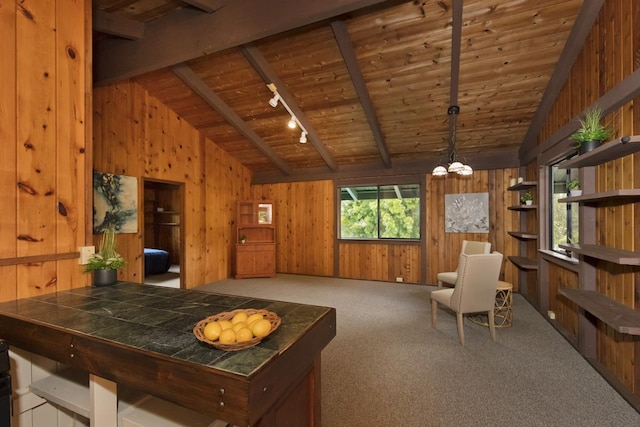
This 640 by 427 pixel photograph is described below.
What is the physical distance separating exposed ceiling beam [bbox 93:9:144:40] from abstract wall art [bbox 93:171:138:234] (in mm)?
1851

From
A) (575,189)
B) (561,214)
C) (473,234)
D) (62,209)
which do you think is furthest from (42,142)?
(473,234)

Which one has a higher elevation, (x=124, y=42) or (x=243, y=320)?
(x=124, y=42)

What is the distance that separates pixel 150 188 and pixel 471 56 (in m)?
8.08

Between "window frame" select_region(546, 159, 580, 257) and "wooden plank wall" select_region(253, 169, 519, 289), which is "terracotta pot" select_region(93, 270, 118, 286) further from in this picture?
"wooden plank wall" select_region(253, 169, 519, 289)

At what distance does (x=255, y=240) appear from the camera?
6578 mm

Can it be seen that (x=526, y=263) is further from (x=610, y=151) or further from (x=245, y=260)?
(x=245, y=260)

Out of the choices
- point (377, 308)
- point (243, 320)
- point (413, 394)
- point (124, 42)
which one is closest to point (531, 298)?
point (377, 308)

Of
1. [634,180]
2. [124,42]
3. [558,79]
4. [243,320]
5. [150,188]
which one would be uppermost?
[124,42]

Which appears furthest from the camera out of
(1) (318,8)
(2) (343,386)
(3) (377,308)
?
(3) (377,308)

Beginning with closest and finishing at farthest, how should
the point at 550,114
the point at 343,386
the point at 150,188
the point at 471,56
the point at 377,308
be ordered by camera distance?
the point at 343,386, the point at 471,56, the point at 550,114, the point at 377,308, the point at 150,188

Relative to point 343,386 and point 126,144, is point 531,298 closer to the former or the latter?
point 343,386

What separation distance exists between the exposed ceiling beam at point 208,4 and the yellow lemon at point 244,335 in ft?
9.84

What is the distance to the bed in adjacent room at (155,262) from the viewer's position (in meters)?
6.25

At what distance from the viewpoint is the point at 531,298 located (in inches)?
168
